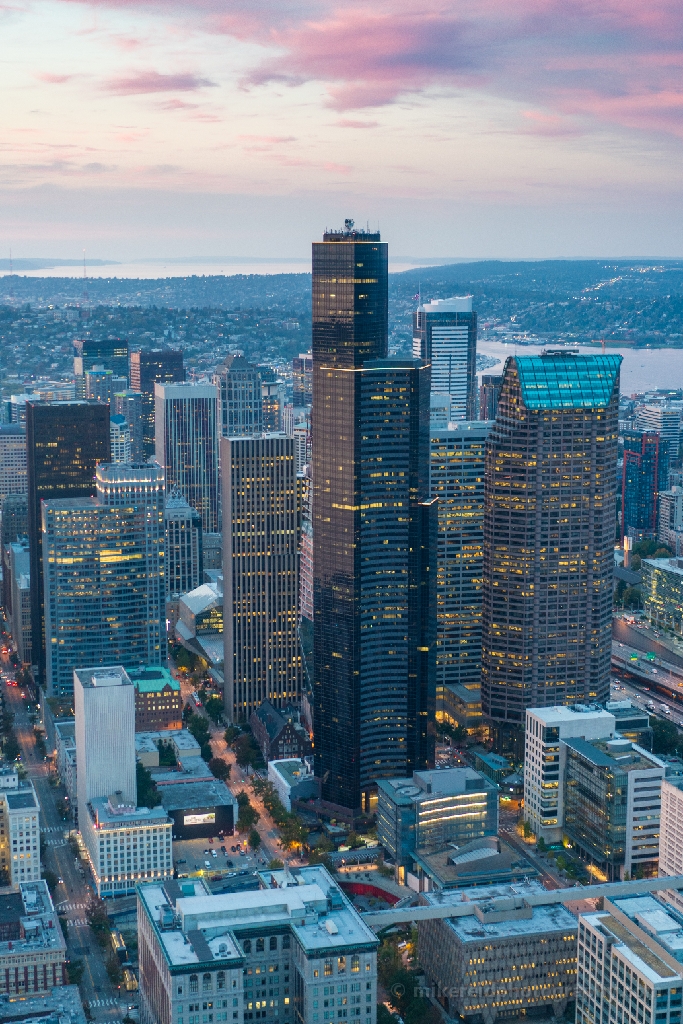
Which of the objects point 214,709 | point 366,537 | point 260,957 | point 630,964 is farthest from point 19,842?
point 630,964

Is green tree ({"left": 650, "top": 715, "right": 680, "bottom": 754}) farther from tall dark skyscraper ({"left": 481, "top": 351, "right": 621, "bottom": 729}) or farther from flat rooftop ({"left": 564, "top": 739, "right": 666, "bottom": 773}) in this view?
flat rooftop ({"left": 564, "top": 739, "right": 666, "bottom": 773})

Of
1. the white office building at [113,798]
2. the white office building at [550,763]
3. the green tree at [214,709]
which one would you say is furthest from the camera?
the green tree at [214,709]

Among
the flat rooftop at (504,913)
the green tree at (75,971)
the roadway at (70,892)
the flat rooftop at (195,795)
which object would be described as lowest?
the roadway at (70,892)

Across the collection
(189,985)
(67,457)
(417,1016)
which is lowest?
(417,1016)

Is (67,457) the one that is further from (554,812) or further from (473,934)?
(473,934)

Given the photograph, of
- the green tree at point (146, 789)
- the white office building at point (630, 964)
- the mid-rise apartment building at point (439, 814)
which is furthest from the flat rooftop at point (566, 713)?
the white office building at point (630, 964)

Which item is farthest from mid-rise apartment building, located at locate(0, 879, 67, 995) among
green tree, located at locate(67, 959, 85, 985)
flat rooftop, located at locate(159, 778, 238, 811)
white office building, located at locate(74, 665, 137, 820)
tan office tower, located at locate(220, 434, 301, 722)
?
tan office tower, located at locate(220, 434, 301, 722)

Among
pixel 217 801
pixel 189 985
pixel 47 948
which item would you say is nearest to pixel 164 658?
pixel 217 801

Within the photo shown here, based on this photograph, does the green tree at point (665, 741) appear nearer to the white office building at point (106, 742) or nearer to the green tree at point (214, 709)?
the green tree at point (214, 709)
